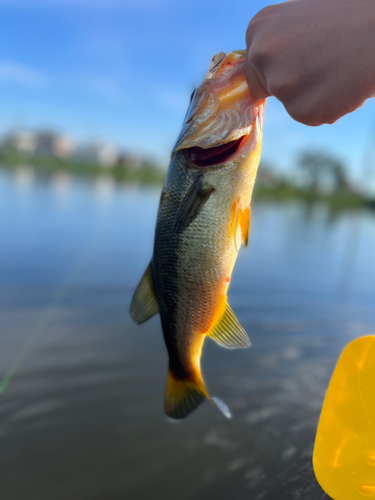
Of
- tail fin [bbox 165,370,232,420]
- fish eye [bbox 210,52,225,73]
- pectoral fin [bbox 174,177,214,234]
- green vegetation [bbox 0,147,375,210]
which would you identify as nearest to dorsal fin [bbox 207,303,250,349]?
tail fin [bbox 165,370,232,420]

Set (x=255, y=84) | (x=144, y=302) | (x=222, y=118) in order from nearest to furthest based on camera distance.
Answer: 1. (x=255, y=84)
2. (x=222, y=118)
3. (x=144, y=302)

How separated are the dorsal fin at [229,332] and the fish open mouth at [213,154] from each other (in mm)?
561

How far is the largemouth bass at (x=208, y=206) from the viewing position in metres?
1.28

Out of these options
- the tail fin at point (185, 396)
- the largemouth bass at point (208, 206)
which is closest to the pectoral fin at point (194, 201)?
the largemouth bass at point (208, 206)

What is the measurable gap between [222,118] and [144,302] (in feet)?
2.63

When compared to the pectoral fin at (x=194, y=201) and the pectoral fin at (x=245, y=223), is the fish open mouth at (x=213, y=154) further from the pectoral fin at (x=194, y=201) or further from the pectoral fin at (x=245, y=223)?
the pectoral fin at (x=245, y=223)

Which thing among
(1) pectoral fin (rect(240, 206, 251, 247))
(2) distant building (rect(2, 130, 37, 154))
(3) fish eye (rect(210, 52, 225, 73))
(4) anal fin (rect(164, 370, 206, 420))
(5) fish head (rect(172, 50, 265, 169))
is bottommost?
(4) anal fin (rect(164, 370, 206, 420))

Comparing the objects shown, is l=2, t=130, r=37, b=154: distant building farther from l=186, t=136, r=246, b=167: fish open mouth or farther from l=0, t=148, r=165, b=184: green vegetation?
l=186, t=136, r=246, b=167: fish open mouth

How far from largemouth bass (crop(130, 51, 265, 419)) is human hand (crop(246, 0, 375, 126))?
0.26 metres

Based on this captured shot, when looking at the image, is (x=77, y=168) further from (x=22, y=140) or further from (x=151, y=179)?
(x=22, y=140)

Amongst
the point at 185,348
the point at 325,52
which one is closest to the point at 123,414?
the point at 185,348

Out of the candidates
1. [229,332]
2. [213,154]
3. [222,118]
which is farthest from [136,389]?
[222,118]

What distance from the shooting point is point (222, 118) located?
1.29 meters

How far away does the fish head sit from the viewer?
1.26 m
